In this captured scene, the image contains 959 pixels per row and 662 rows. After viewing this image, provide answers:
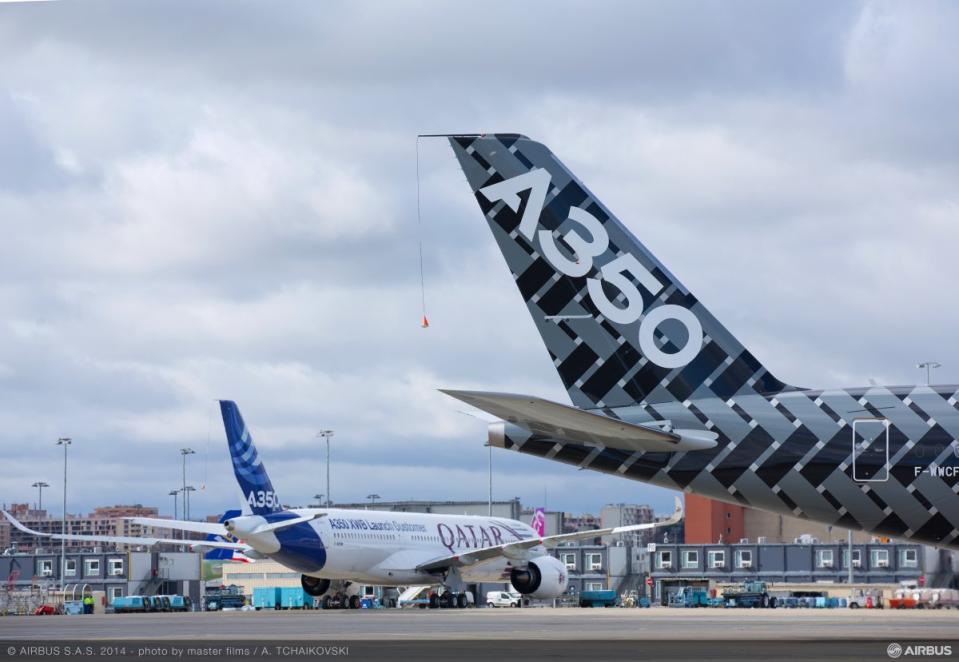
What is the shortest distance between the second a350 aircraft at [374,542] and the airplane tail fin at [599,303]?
3184 cm

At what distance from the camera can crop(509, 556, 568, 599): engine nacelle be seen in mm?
57906

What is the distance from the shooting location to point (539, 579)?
5797cm

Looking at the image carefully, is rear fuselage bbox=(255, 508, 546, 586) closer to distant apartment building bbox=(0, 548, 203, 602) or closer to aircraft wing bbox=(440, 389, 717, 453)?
distant apartment building bbox=(0, 548, 203, 602)

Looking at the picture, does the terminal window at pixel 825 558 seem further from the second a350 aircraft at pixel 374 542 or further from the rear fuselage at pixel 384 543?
the rear fuselage at pixel 384 543

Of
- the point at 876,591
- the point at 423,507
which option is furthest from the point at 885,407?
the point at 423,507

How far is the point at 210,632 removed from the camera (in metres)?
25.8

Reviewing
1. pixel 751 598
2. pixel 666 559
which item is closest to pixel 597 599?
pixel 666 559

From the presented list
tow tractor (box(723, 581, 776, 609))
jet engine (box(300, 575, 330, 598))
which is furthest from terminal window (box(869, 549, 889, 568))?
jet engine (box(300, 575, 330, 598))

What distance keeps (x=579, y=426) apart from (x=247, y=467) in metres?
39.1

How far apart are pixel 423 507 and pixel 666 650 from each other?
102 meters

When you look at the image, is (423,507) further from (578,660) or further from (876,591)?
(578,660)

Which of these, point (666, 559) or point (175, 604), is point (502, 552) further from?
point (175, 604)

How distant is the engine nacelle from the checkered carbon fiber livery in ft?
131

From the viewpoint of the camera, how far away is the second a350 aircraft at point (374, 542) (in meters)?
53.7
